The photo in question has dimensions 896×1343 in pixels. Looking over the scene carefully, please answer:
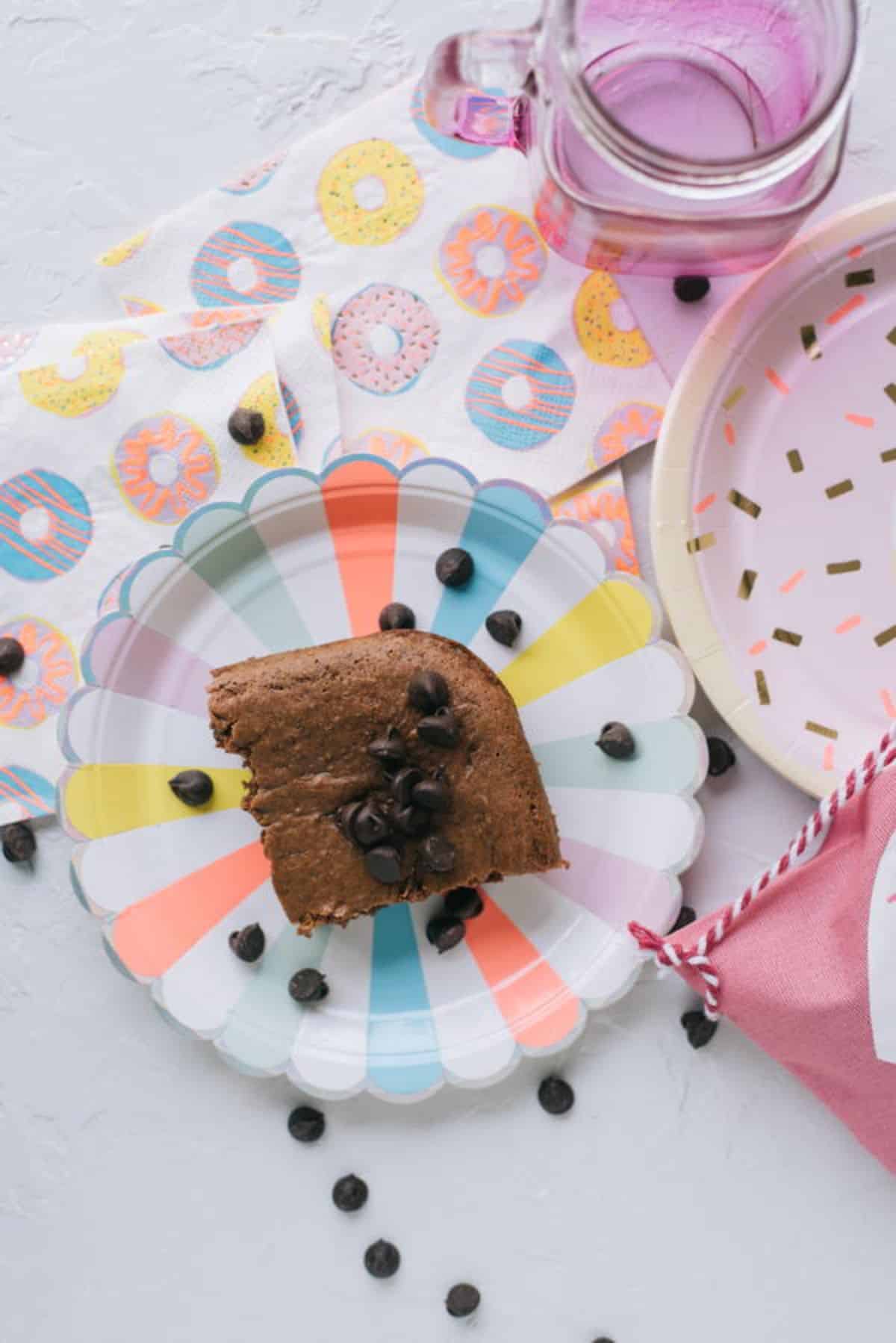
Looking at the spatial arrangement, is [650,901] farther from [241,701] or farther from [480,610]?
[241,701]

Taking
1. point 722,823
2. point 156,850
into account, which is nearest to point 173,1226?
point 156,850

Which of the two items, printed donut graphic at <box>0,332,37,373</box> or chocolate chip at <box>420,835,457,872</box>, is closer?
chocolate chip at <box>420,835,457,872</box>

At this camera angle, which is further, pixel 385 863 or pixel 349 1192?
pixel 349 1192

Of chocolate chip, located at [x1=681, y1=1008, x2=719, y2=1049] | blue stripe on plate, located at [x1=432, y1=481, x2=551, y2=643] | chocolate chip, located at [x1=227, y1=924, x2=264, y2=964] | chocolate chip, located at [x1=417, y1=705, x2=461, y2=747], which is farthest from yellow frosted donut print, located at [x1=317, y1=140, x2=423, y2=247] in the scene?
chocolate chip, located at [x1=681, y1=1008, x2=719, y2=1049]

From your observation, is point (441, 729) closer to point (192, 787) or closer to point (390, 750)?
point (390, 750)

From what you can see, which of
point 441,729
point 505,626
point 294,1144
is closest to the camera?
point 441,729

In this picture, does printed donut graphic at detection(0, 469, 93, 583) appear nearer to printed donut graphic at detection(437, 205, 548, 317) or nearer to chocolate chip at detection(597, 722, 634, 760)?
printed donut graphic at detection(437, 205, 548, 317)

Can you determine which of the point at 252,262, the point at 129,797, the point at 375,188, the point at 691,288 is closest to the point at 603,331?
the point at 691,288
